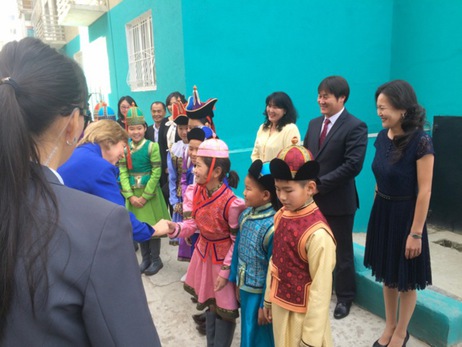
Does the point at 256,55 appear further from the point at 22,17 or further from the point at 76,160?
the point at 22,17

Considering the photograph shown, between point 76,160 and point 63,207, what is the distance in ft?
4.76

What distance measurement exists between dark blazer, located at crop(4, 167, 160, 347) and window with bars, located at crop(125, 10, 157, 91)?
21.0ft

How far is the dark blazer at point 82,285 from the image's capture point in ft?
2.51

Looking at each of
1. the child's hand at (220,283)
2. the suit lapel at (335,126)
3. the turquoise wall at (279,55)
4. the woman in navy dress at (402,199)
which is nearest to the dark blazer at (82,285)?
the child's hand at (220,283)

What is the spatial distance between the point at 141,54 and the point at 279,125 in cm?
469

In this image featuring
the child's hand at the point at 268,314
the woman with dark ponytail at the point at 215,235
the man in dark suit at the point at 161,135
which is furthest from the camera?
the man in dark suit at the point at 161,135

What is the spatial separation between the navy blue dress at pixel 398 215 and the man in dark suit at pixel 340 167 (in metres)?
0.35

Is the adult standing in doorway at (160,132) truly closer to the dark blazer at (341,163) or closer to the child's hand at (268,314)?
the dark blazer at (341,163)

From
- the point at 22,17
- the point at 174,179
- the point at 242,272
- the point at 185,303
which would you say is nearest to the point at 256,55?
the point at 174,179

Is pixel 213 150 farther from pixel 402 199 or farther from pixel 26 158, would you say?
pixel 26 158

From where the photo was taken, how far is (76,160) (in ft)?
7.03

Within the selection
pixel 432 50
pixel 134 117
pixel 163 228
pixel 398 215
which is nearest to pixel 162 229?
pixel 163 228

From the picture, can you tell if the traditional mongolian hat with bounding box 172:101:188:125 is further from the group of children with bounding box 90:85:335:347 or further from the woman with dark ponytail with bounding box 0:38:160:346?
the woman with dark ponytail with bounding box 0:38:160:346

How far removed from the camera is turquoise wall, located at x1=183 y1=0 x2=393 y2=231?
538cm
